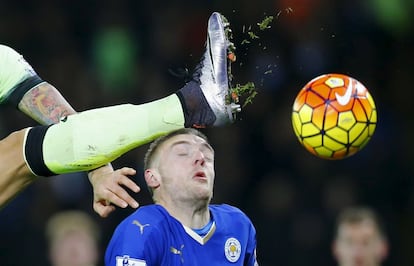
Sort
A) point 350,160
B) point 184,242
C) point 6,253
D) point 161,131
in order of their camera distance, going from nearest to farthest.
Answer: point 161,131
point 184,242
point 6,253
point 350,160

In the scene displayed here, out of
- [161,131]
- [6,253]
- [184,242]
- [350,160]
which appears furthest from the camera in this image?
[350,160]

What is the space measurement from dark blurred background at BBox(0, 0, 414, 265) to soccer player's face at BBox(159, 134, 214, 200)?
8.15 ft

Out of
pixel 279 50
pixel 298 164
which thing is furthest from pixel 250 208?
pixel 279 50

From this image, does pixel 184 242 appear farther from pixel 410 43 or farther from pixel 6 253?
pixel 410 43

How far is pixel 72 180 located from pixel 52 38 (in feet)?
4.66

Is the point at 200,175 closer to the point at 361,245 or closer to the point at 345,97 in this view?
the point at 345,97

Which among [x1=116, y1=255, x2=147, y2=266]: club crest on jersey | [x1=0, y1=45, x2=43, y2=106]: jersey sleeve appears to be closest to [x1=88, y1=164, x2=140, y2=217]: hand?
[x1=0, y1=45, x2=43, y2=106]: jersey sleeve

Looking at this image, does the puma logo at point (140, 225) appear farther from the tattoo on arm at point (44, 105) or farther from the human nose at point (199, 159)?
the tattoo on arm at point (44, 105)

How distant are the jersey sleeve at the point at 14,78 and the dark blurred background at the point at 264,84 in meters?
3.22

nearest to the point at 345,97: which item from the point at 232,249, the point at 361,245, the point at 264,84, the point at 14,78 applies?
the point at 232,249

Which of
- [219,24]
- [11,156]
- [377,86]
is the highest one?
[219,24]

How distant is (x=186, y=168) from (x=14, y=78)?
1123 mm

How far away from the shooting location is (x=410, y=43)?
859 cm

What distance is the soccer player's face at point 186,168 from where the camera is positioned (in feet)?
17.0
